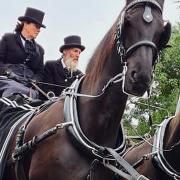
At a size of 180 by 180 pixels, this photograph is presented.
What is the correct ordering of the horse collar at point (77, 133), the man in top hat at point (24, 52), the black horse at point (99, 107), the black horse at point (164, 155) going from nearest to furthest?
the black horse at point (99, 107) → the horse collar at point (77, 133) → the black horse at point (164, 155) → the man in top hat at point (24, 52)

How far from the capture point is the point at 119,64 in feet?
16.9

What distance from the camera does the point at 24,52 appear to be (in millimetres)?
7461

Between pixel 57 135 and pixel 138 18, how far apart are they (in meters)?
1.33

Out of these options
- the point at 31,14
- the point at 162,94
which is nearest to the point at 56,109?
the point at 31,14

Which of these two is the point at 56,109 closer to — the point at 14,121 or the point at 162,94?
the point at 14,121

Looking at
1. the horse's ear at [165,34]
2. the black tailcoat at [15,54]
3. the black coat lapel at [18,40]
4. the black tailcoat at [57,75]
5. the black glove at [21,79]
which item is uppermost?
the horse's ear at [165,34]

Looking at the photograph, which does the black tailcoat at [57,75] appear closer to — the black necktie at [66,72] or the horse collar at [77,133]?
the black necktie at [66,72]

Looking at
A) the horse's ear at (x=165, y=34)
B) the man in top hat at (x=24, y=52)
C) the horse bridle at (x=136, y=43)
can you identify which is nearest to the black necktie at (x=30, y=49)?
the man in top hat at (x=24, y=52)

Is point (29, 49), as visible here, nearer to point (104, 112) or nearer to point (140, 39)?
point (104, 112)

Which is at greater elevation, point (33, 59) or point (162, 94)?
point (33, 59)

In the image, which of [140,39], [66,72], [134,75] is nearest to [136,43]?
[140,39]

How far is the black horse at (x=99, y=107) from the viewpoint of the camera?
4855 millimetres

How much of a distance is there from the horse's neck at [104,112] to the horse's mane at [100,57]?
0.20 ft

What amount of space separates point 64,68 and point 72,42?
442mm
